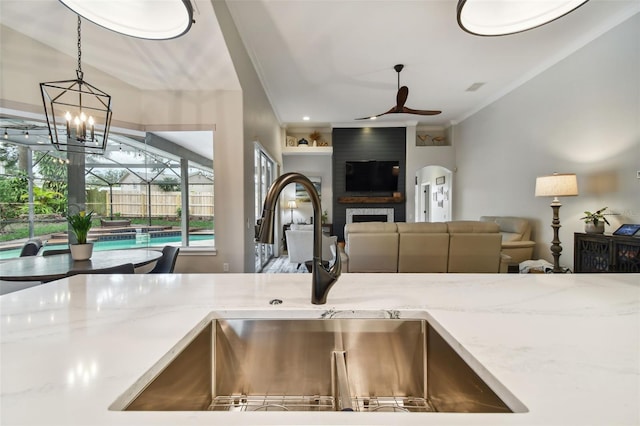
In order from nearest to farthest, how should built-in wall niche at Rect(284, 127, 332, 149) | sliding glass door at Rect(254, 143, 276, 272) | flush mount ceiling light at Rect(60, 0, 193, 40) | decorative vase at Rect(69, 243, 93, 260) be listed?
flush mount ceiling light at Rect(60, 0, 193, 40)
decorative vase at Rect(69, 243, 93, 260)
sliding glass door at Rect(254, 143, 276, 272)
built-in wall niche at Rect(284, 127, 332, 149)

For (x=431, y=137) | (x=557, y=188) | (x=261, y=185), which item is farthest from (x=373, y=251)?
(x=431, y=137)

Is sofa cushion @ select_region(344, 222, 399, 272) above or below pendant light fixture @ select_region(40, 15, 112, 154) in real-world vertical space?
below

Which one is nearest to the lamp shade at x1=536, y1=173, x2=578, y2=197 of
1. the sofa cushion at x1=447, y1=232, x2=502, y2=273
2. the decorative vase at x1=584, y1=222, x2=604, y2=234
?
the decorative vase at x1=584, y1=222, x2=604, y2=234

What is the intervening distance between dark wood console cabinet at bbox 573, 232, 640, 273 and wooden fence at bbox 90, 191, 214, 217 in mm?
4291

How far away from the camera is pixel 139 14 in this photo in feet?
2.97

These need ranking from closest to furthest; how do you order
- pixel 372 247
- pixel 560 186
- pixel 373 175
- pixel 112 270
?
pixel 112 270
pixel 372 247
pixel 560 186
pixel 373 175

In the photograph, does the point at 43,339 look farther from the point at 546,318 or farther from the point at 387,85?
the point at 387,85

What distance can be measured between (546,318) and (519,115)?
17.1 feet

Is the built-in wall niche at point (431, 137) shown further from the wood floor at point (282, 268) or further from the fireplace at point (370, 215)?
the wood floor at point (282, 268)

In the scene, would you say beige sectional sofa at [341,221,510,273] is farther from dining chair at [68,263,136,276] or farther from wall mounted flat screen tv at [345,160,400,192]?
wall mounted flat screen tv at [345,160,400,192]

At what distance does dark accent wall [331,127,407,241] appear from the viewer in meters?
6.98

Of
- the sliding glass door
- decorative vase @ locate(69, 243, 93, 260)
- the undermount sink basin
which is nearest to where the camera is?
the undermount sink basin

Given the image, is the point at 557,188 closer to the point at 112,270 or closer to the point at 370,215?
the point at 370,215

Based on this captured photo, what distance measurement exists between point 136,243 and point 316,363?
12.2 ft
